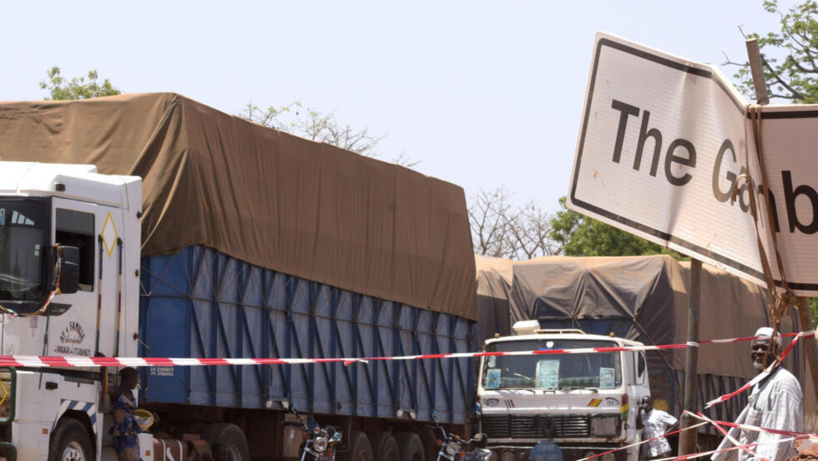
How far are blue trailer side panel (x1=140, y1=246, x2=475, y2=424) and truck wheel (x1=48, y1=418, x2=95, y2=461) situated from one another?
1.55m

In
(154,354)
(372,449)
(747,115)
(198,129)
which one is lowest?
(372,449)

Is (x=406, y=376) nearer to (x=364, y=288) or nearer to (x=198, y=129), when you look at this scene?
(x=364, y=288)

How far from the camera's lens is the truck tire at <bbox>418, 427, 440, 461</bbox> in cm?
1834

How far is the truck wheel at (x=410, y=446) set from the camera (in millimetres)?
17547

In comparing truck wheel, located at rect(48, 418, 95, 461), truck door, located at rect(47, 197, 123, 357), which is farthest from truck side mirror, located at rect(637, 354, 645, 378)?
truck wheel, located at rect(48, 418, 95, 461)

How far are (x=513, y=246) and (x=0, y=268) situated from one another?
5117 centimetres

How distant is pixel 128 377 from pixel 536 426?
29.4ft

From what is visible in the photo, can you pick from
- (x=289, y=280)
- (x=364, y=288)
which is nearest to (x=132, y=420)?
(x=289, y=280)

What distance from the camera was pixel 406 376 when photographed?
57.3 feet

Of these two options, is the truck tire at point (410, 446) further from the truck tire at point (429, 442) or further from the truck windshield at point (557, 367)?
the truck windshield at point (557, 367)

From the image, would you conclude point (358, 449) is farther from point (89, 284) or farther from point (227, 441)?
point (89, 284)

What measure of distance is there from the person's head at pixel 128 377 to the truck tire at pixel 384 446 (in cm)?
650

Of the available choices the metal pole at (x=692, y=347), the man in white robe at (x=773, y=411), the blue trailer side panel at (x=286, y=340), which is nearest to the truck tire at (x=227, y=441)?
the blue trailer side panel at (x=286, y=340)

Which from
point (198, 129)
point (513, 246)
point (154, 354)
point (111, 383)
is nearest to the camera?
point (111, 383)
